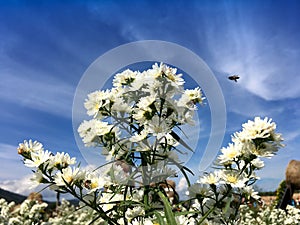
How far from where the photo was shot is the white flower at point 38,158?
143 cm

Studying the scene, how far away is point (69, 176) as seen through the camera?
4.50 feet

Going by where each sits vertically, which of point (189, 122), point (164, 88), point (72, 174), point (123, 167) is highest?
point (164, 88)

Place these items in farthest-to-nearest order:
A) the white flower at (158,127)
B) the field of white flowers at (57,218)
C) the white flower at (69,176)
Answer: the field of white flowers at (57,218) < the white flower at (158,127) < the white flower at (69,176)

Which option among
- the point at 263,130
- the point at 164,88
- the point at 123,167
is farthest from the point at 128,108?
the point at 263,130

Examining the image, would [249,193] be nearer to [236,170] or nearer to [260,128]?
[236,170]

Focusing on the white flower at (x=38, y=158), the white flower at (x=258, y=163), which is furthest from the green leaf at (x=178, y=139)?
the white flower at (x=38, y=158)

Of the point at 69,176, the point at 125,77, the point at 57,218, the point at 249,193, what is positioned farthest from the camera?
the point at 57,218

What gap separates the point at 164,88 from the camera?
1.54m

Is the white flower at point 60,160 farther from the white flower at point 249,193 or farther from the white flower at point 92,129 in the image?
the white flower at point 249,193

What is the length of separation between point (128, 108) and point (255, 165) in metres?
0.59

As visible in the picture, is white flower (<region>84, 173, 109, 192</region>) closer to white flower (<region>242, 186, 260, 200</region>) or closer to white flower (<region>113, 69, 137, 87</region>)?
white flower (<region>113, 69, 137, 87</region>)

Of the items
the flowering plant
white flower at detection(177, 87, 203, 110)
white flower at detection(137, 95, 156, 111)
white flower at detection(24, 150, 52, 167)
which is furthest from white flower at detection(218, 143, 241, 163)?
white flower at detection(24, 150, 52, 167)

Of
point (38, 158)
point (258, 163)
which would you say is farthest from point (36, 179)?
point (258, 163)

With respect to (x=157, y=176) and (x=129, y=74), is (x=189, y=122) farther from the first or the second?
(x=129, y=74)
